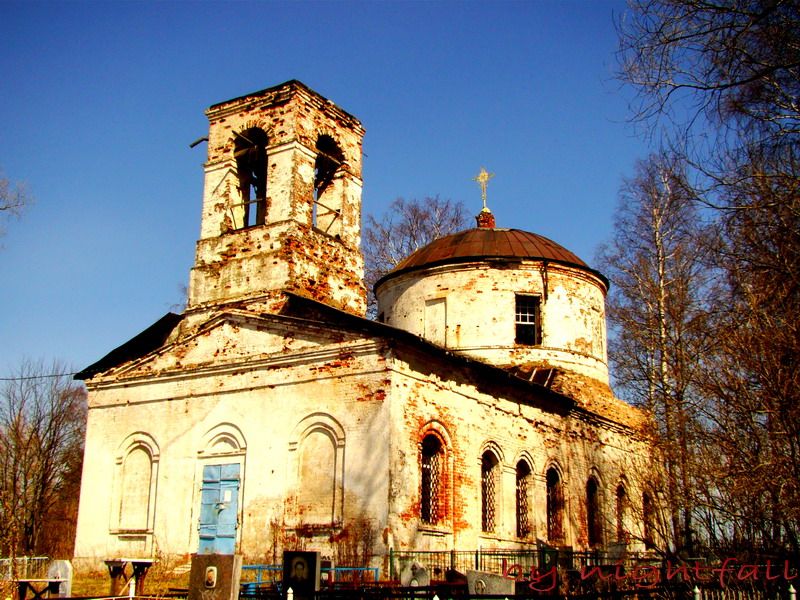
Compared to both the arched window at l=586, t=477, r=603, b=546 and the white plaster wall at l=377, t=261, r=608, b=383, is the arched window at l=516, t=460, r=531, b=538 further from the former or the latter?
the white plaster wall at l=377, t=261, r=608, b=383

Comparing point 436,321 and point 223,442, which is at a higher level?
point 436,321

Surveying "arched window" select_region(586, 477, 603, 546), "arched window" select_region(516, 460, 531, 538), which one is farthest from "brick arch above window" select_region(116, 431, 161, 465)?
"arched window" select_region(586, 477, 603, 546)

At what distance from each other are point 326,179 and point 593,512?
10875 mm

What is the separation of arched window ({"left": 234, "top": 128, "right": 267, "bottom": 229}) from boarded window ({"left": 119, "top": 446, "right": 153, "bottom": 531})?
5.61m

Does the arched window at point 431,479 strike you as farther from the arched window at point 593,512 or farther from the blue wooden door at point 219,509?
the arched window at point 593,512

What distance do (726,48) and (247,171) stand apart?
47.8 feet

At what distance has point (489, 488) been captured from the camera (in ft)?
59.6

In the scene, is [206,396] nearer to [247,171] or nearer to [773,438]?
[247,171]

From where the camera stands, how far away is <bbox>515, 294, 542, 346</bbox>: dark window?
2361 cm

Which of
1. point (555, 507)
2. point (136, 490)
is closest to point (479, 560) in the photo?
point (555, 507)

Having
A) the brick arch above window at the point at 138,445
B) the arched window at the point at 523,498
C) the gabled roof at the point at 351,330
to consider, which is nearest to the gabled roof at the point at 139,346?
the gabled roof at the point at 351,330

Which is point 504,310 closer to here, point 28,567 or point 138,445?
point 138,445

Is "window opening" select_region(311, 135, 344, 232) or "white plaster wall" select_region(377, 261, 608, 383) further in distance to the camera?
"white plaster wall" select_region(377, 261, 608, 383)

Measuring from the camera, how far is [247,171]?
815 inches
